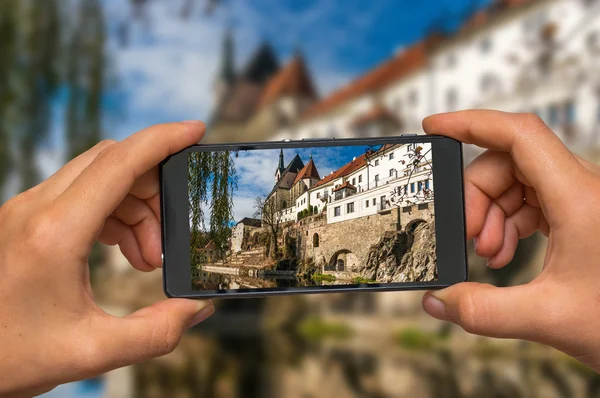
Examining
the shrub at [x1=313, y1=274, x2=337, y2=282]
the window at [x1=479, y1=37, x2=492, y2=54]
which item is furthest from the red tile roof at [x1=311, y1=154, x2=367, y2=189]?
the window at [x1=479, y1=37, x2=492, y2=54]

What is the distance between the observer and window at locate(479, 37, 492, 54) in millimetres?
4262

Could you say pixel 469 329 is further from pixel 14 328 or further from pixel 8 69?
pixel 8 69

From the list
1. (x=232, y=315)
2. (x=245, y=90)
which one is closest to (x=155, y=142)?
(x=232, y=315)

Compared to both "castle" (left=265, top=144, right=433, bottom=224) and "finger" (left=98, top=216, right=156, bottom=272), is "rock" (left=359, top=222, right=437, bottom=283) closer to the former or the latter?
"castle" (left=265, top=144, right=433, bottom=224)

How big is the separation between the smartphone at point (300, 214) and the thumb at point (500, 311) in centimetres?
9

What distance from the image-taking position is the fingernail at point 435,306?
0.64 metres

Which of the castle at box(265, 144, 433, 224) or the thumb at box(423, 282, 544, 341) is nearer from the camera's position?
the thumb at box(423, 282, 544, 341)

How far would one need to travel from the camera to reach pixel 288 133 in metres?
4.70

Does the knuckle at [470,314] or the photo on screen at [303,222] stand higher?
the photo on screen at [303,222]

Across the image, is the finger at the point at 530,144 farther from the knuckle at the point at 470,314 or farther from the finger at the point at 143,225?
the finger at the point at 143,225

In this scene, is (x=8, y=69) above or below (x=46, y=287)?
above

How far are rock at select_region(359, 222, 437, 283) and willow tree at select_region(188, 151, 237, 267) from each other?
0.18m

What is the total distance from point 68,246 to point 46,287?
45mm

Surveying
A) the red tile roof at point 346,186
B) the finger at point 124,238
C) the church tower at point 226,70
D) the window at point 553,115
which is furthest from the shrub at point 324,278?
the church tower at point 226,70
